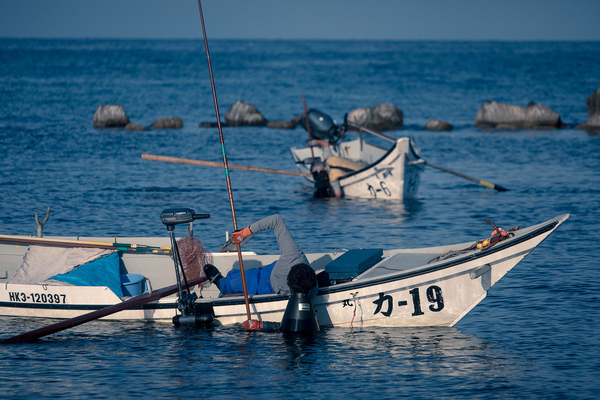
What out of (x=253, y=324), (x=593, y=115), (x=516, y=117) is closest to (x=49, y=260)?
(x=253, y=324)

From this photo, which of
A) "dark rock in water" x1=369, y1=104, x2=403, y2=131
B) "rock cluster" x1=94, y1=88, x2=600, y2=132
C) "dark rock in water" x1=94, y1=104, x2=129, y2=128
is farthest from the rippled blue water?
"rock cluster" x1=94, y1=88, x2=600, y2=132

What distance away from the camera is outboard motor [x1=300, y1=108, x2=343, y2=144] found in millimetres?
24484

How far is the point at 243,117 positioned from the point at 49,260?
32.1 m

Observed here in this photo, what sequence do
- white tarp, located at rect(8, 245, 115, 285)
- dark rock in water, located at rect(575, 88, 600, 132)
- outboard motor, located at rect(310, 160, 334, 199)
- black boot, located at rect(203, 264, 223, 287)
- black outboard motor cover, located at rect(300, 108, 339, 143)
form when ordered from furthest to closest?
dark rock in water, located at rect(575, 88, 600, 132) → black outboard motor cover, located at rect(300, 108, 339, 143) → outboard motor, located at rect(310, 160, 334, 199) → white tarp, located at rect(8, 245, 115, 285) → black boot, located at rect(203, 264, 223, 287)

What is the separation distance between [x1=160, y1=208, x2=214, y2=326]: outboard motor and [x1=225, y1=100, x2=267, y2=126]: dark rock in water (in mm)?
33725

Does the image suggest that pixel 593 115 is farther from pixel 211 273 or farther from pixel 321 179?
pixel 211 273

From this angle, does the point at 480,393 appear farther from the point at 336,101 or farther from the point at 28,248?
the point at 336,101

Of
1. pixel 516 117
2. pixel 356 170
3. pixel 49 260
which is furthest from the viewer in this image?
pixel 516 117

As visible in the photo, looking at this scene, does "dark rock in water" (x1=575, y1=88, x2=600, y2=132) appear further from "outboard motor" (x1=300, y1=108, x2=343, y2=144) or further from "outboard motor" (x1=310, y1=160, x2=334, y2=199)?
"outboard motor" (x1=310, y1=160, x2=334, y2=199)

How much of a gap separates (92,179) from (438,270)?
727 inches

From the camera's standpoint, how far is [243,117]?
146ft

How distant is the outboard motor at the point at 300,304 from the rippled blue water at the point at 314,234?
21 cm

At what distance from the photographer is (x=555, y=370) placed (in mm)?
9688

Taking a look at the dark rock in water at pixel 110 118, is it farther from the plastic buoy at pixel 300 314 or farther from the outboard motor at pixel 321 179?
the plastic buoy at pixel 300 314
